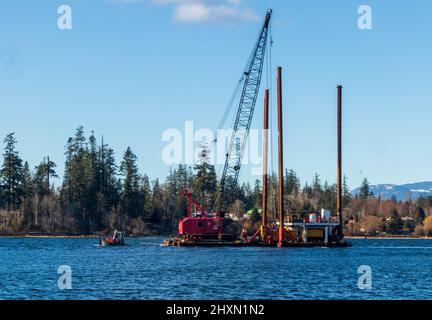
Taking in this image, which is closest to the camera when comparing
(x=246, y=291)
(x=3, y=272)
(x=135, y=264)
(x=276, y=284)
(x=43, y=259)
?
(x=246, y=291)

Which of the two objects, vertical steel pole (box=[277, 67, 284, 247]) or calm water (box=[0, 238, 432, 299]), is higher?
vertical steel pole (box=[277, 67, 284, 247])

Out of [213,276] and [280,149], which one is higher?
[280,149]

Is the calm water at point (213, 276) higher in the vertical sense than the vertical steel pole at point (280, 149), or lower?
lower

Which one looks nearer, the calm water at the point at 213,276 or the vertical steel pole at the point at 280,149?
the calm water at the point at 213,276

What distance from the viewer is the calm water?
190ft

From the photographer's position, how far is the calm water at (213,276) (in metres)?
58.0

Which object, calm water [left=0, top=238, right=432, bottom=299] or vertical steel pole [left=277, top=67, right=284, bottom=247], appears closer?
calm water [left=0, top=238, right=432, bottom=299]

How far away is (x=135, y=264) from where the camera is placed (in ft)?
281

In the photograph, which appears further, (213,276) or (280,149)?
(280,149)

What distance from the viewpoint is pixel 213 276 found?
232ft
